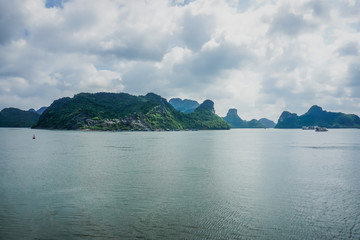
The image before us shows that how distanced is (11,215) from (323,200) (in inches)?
1401

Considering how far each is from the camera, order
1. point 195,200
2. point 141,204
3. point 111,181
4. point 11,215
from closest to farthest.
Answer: point 11,215
point 141,204
point 195,200
point 111,181

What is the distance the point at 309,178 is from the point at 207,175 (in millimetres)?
18870

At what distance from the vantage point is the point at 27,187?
3250cm

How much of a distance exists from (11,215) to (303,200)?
33.0 metres

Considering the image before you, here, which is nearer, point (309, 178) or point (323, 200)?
point (323, 200)

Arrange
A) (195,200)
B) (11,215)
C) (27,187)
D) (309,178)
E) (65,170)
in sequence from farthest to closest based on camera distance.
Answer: (65,170) → (309,178) → (27,187) → (195,200) → (11,215)

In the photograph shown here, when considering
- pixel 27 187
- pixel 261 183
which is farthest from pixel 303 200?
pixel 27 187

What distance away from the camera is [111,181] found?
36594 mm

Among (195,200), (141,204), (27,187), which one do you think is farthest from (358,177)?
(27,187)

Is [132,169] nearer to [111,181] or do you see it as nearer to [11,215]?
[111,181]

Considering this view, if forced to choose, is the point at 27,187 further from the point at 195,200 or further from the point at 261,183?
the point at 261,183

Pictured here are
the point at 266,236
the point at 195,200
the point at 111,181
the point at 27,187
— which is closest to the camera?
the point at 266,236

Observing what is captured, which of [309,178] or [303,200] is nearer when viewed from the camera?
[303,200]

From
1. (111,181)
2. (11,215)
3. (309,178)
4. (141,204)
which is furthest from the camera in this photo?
(309,178)
